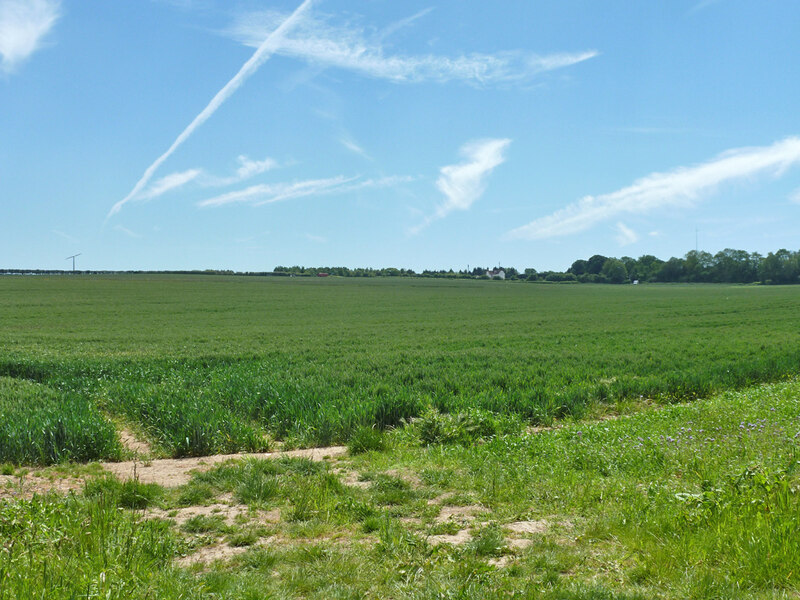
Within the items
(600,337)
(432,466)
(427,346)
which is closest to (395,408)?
(432,466)

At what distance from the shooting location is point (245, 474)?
773cm

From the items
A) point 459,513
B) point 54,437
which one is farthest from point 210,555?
point 54,437

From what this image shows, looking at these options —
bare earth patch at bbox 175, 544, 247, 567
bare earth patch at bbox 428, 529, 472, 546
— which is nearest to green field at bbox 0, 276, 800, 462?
bare earth patch at bbox 175, 544, 247, 567

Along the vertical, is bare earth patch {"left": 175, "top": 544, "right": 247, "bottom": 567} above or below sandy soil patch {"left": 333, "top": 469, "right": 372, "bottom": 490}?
above

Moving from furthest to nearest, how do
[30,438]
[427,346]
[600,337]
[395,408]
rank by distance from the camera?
1. [600,337]
2. [427,346]
3. [395,408]
4. [30,438]

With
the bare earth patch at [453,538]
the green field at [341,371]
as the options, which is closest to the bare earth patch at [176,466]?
the green field at [341,371]

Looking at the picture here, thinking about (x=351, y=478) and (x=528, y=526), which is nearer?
(x=528, y=526)

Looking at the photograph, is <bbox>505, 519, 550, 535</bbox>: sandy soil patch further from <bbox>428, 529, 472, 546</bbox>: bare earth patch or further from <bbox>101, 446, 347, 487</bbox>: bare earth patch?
<bbox>101, 446, 347, 487</bbox>: bare earth patch

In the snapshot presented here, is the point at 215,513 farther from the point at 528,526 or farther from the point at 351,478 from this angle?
the point at 528,526

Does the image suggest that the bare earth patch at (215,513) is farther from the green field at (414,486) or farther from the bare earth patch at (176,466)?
the bare earth patch at (176,466)

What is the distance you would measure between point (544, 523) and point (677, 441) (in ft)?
12.9

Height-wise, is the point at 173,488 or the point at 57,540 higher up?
the point at 57,540

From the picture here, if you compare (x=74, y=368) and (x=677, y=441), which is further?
(x=74, y=368)

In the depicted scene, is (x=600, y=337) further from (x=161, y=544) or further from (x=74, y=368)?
(x=161, y=544)
